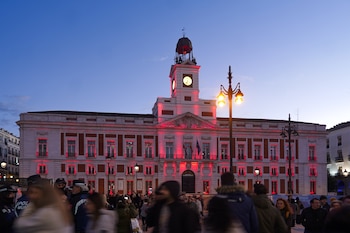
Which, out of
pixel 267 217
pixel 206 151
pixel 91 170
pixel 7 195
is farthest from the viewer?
pixel 206 151

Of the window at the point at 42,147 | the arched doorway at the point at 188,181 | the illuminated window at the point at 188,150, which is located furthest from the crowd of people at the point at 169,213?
the illuminated window at the point at 188,150

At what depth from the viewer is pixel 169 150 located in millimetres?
60438

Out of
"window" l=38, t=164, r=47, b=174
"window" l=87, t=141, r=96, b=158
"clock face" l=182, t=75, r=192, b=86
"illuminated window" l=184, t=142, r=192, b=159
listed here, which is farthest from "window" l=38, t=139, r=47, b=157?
"clock face" l=182, t=75, r=192, b=86

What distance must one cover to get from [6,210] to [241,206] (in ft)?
11.6

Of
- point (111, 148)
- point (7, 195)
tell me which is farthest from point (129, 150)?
point (7, 195)

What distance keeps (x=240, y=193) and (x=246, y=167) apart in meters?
57.1

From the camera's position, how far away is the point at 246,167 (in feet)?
206

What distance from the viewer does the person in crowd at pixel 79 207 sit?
8.49 metres

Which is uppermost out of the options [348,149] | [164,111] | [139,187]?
→ [164,111]

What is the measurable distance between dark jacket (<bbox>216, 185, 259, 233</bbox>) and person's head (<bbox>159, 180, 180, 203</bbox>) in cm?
90

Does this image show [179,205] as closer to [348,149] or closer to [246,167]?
[246,167]

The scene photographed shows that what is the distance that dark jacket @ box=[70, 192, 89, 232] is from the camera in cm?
847

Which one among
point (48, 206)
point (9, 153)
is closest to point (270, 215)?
point (48, 206)

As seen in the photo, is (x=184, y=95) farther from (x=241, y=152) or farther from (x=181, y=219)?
(x=181, y=219)
